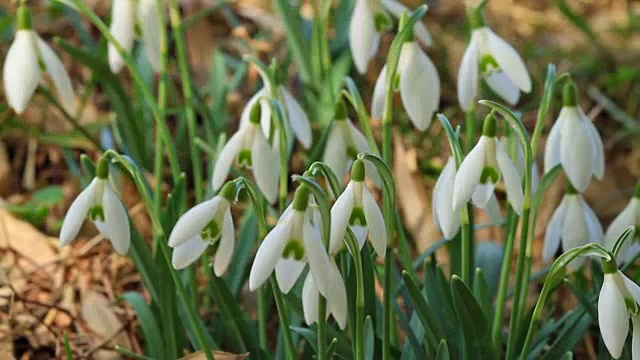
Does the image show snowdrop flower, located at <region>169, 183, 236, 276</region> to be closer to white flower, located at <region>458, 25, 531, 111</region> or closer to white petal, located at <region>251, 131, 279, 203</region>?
white petal, located at <region>251, 131, 279, 203</region>

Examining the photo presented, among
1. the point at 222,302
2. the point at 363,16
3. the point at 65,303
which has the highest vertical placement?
the point at 363,16

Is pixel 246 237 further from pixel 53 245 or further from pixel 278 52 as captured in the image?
pixel 278 52

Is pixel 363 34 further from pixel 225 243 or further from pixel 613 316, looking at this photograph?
pixel 613 316

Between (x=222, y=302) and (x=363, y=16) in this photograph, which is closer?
(x=222, y=302)

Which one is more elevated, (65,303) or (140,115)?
(140,115)

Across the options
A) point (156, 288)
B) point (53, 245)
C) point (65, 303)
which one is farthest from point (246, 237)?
point (53, 245)

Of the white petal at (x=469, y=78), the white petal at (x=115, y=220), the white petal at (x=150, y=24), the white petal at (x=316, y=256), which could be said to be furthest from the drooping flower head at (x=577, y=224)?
the white petal at (x=150, y=24)

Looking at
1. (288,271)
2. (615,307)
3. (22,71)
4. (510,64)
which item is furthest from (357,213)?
(22,71)
